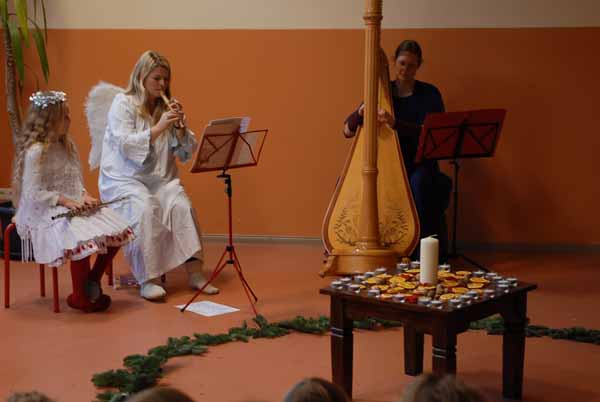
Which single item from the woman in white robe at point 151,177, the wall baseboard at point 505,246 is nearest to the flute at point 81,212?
the woman in white robe at point 151,177

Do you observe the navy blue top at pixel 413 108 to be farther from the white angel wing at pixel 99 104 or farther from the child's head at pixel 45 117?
the child's head at pixel 45 117

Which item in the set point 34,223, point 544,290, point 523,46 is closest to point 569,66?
point 523,46

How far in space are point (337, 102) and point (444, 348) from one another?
135 inches

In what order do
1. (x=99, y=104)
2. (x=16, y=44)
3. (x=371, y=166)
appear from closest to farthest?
1. (x=371, y=166)
2. (x=99, y=104)
3. (x=16, y=44)

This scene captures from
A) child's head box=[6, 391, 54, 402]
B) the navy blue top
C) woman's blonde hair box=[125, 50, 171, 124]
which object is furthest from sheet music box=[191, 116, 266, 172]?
child's head box=[6, 391, 54, 402]

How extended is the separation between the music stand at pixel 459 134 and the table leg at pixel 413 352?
1586 millimetres

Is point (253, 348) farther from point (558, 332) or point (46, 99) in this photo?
point (46, 99)

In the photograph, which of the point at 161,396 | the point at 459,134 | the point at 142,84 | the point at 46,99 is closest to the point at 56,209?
the point at 46,99

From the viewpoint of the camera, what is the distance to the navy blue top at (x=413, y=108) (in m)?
5.52

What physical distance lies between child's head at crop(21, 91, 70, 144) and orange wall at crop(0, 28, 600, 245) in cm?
176

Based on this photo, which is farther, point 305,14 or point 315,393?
point 305,14

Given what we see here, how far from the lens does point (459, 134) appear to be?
5.05 metres

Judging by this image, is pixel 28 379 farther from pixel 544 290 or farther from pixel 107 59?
pixel 107 59

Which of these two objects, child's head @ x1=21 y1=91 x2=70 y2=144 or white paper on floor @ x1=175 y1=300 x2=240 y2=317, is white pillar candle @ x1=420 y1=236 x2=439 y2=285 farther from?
child's head @ x1=21 y1=91 x2=70 y2=144
